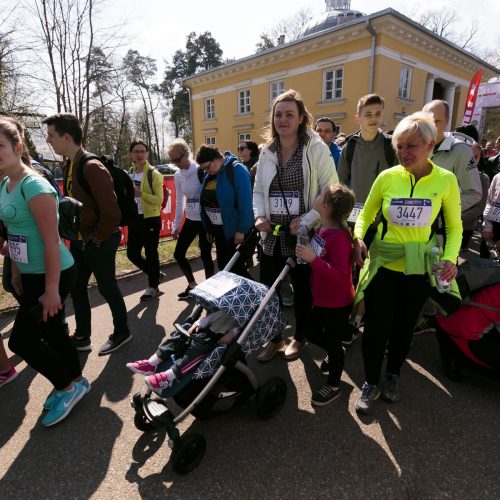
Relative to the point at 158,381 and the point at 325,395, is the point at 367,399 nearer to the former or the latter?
the point at 325,395

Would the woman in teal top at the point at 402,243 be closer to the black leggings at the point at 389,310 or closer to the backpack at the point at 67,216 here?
the black leggings at the point at 389,310

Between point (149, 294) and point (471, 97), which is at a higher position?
point (471, 97)

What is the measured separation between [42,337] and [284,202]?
204 centimetres

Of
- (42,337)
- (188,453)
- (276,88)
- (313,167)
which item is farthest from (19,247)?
(276,88)

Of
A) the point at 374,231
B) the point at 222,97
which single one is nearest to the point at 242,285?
the point at 374,231

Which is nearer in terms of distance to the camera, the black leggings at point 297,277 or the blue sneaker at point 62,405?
the blue sneaker at point 62,405

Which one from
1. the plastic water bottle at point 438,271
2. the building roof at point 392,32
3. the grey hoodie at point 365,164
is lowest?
the plastic water bottle at point 438,271

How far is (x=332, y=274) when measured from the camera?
88.5 inches

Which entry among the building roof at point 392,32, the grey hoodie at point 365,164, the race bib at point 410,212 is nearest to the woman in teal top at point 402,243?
the race bib at point 410,212

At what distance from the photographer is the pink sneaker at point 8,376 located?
2826 mm

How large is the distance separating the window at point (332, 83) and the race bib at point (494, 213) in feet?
53.8

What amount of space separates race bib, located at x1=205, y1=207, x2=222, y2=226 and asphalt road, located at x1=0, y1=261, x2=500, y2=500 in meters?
1.77

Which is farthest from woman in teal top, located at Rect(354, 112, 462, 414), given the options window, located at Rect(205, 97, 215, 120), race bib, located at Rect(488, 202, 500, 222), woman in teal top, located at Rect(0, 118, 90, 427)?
window, located at Rect(205, 97, 215, 120)

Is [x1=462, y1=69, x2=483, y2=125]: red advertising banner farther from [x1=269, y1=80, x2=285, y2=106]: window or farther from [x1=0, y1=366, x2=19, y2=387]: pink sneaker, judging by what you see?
[x1=0, y1=366, x2=19, y2=387]: pink sneaker
